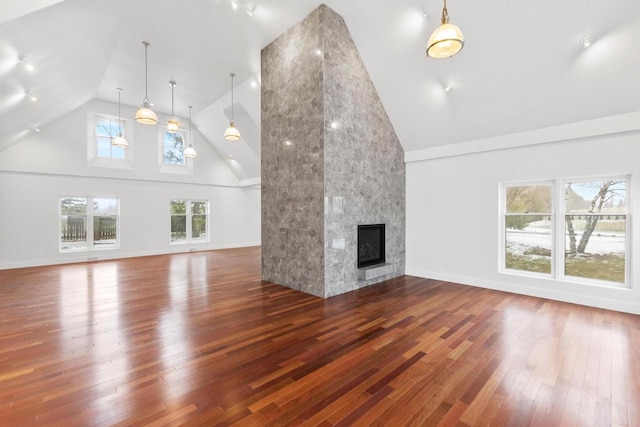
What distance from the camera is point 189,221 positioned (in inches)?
417

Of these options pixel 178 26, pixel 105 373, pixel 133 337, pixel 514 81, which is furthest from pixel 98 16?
pixel 514 81

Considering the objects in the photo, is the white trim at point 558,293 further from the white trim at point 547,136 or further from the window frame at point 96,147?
the window frame at point 96,147

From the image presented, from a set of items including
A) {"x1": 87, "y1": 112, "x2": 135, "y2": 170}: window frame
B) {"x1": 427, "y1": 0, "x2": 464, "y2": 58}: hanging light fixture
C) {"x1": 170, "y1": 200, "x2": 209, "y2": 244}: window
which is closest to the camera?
{"x1": 427, "y1": 0, "x2": 464, "y2": 58}: hanging light fixture

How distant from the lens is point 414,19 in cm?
406

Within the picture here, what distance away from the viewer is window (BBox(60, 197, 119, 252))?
812cm

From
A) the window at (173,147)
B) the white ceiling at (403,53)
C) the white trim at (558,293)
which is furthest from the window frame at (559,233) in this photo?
the window at (173,147)

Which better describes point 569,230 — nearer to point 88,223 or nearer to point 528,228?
point 528,228

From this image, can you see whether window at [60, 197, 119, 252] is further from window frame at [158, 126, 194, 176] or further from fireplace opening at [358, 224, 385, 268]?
fireplace opening at [358, 224, 385, 268]

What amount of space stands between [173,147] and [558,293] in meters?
11.3

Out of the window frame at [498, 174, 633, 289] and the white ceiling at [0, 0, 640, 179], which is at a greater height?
the white ceiling at [0, 0, 640, 179]

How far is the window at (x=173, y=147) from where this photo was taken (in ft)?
32.7

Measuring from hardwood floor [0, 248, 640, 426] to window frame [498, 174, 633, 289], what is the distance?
540 millimetres

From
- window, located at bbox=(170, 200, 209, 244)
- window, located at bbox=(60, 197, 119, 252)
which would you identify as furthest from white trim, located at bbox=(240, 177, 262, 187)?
window, located at bbox=(60, 197, 119, 252)

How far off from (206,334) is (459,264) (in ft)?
15.1
